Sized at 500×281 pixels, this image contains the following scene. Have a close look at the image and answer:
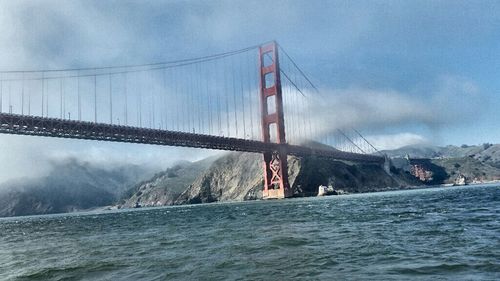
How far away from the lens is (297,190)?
126750 mm

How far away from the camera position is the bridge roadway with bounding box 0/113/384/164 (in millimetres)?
65188

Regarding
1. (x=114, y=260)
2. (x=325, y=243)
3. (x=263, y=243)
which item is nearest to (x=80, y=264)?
(x=114, y=260)

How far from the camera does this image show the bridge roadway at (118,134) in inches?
2566

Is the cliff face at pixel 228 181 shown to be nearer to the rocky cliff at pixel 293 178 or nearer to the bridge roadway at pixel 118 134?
the rocky cliff at pixel 293 178

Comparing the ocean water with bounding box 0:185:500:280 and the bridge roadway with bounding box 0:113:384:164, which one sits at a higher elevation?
the bridge roadway with bounding box 0:113:384:164

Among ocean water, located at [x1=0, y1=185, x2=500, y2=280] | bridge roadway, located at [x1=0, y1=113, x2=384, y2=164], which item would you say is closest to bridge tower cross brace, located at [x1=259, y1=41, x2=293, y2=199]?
bridge roadway, located at [x1=0, y1=113, x2=384, y2=164]

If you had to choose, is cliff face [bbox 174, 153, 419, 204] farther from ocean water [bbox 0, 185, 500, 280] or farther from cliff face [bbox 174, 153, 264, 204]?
ocean water [bbox 0, 185, 500, 280]

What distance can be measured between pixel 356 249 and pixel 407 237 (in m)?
3.44

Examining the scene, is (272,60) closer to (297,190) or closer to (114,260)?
(297,190)

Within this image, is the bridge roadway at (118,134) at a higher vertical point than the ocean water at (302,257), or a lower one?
higher

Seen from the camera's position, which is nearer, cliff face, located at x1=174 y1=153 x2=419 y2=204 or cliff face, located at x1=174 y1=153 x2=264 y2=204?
cliff face, located at x1=174 y1=153 x2=419 y2=204

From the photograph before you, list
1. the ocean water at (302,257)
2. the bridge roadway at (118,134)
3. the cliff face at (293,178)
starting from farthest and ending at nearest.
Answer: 1. the cliff face at (293,178)
2. the bridge roadway at (118,134)
3. the ocean water at (302,257)

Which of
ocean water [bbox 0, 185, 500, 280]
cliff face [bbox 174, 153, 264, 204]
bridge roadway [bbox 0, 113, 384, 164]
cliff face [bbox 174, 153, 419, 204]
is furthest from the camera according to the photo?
cliff face [bbox 174, 153, 264, 204]

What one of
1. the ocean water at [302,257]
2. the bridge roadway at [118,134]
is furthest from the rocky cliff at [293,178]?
the ocean water at [302,257]
